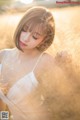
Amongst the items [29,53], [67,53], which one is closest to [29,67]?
[29,53]

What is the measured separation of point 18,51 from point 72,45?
0.74 ft

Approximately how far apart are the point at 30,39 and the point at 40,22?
0.08m

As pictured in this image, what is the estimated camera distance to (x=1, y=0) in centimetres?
121

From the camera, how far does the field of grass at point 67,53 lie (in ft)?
3.67

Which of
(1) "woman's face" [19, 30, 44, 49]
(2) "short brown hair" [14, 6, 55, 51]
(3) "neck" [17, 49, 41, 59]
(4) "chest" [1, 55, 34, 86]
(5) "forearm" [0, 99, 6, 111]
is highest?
(2) "short brown hair" [14, 6, 55, 51]

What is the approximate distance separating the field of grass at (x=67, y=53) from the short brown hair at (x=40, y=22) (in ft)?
0.18

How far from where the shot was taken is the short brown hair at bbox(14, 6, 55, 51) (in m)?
1.09

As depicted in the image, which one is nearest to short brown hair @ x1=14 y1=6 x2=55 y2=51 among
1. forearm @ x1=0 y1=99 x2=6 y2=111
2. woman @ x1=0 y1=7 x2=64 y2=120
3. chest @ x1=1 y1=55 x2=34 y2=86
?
woman @ x1=0 y1=7 x2=64 y2=120

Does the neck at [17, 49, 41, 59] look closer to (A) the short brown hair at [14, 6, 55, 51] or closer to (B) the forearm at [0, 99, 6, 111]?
(A) the short brown hair at [14, 6, 55, 51]

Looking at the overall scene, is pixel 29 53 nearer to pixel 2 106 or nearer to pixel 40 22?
pixel 40 22

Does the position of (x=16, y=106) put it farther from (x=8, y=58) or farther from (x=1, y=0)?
(x=1, y=0)

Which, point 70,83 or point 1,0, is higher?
point 1,0

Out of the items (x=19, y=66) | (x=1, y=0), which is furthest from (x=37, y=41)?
(x=1, y=0)

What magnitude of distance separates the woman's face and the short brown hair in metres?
0.02
